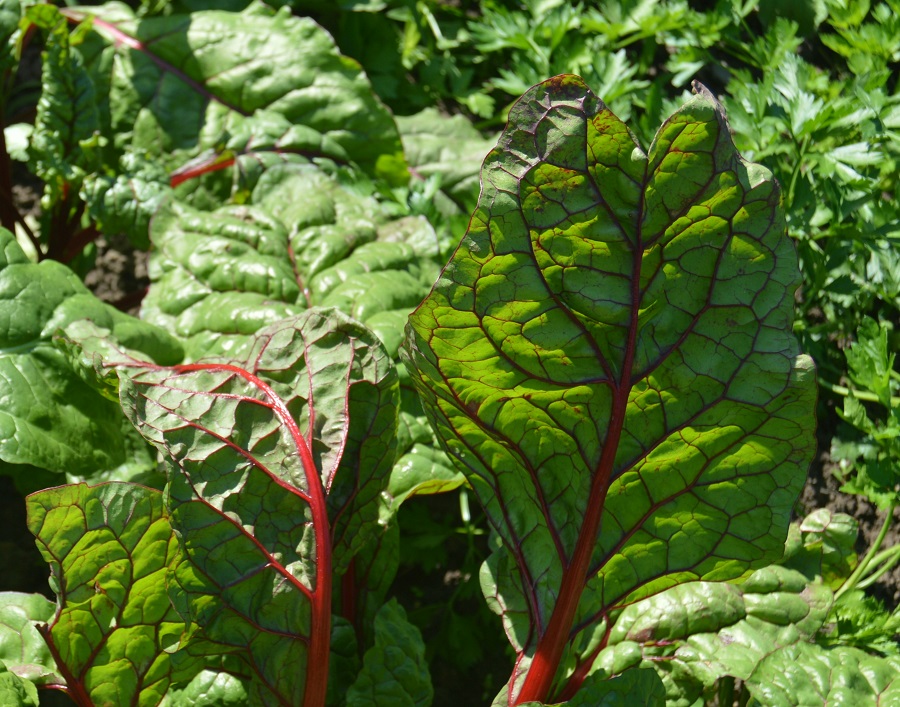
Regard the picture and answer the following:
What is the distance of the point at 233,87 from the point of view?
2.56m

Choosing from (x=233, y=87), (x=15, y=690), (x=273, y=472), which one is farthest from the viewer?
(x=233, y=87)

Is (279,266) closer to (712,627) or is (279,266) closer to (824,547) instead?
(712,627)

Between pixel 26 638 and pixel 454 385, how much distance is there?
0.94 metres

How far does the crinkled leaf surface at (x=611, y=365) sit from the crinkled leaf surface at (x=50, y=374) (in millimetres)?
744

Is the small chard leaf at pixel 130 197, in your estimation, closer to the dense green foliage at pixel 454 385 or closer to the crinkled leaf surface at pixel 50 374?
the dense green foliage at pixel 454 385

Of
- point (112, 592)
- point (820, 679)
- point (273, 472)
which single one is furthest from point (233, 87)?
point (820, 679)

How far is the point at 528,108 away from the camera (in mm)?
1357

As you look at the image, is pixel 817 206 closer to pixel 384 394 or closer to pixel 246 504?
pixel 384 394

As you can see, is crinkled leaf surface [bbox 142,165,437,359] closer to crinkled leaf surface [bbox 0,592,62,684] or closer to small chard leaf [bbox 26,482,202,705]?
small chard leaf [bbox 26,482,202,705]

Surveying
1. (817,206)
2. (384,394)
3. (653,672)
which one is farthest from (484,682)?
(817,206)

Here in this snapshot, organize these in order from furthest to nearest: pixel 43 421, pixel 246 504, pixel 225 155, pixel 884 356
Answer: pixel 225 155
pixel 884 356
pixel 43 421
pixel 246 504

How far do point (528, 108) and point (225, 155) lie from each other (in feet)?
4.15

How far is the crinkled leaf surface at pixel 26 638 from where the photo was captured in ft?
5.48

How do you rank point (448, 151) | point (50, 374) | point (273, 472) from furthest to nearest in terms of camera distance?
point (448, 151) → point (50, 374) → point (273, 472)
